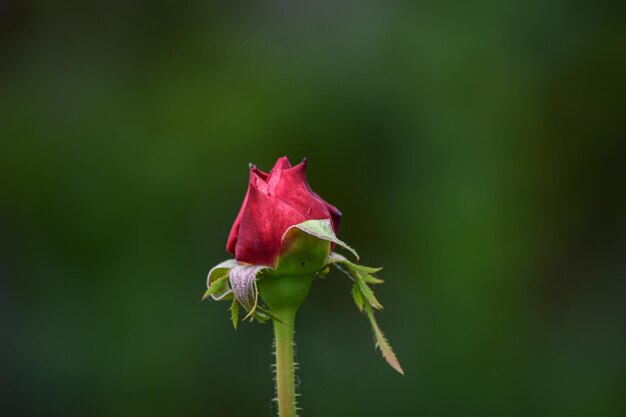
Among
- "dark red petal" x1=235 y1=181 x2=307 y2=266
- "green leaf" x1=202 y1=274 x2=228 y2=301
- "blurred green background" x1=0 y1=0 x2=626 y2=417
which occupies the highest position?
"dark red petal" x1=235 y1=181 x2=307 y2=266

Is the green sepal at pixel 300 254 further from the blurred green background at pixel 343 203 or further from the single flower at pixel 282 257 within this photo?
the blurred green background at pixel 343 203

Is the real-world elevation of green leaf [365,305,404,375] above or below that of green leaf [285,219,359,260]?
below

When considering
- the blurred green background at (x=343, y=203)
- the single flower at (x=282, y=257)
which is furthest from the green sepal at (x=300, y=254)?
the blurred green background at (x=343, y=203)

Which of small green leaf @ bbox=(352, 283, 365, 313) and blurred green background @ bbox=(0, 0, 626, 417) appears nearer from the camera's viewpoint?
small green leaf @ bbox=(352, 283, 365, 313)

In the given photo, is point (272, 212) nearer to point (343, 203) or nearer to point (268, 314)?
point (268, 314)

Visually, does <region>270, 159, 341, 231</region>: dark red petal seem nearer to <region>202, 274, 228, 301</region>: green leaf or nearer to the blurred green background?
<region>202, 274, 228, 301</region>: green leaf

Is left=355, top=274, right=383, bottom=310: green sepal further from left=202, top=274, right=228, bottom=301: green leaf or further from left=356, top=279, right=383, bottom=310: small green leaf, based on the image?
Result: left=202, top=274, right=228, bottom=301: green leaf

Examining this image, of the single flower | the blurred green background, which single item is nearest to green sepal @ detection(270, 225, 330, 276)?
the single flower
